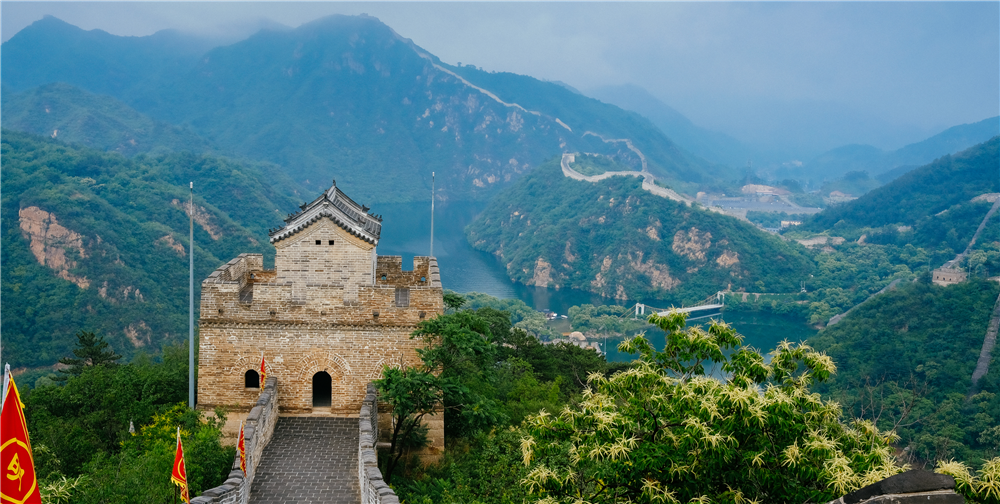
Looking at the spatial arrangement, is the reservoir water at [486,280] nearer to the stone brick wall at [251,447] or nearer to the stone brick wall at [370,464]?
the stone brick wall at [370,464]

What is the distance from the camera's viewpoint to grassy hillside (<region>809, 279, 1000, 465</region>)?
151ft

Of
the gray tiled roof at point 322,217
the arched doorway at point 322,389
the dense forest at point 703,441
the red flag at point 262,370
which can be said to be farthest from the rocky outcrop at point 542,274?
the dense forest at point 703,441

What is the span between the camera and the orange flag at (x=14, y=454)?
706 cm

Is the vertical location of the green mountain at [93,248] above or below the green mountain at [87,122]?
below

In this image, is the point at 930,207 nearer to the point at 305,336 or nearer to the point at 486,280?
the point at 486,280

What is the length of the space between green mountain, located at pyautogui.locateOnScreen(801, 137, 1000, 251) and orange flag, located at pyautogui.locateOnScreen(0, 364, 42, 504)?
12895cm

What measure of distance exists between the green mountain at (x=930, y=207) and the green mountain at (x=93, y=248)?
102938 millimetres

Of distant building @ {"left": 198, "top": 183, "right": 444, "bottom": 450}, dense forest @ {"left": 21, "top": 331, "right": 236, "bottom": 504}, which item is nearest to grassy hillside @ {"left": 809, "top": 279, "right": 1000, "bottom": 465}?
distant building @ {"left": 198, "top": 183, "right": 444, "bottom": 450}

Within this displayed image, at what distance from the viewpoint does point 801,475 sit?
33.5ft

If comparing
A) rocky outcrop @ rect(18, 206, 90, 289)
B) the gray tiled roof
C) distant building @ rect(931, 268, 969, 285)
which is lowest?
the gray tiled roof

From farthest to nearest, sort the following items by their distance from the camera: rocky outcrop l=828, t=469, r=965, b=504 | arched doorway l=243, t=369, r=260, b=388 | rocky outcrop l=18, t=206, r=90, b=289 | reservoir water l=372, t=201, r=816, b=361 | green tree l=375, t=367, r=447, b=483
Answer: reservoir water l=372, t=201, r=816, b=361 < rocky outcrop l=18, t=206, r=90, b=289 < arched doorway l=243, t=369, r=260, b=388 < green tree l=375, t=367, r=447, b=483 < rocky outcrop l=828, t=469, r=965, b=504

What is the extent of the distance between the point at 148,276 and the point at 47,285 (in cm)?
796

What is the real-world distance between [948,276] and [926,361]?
116 ft

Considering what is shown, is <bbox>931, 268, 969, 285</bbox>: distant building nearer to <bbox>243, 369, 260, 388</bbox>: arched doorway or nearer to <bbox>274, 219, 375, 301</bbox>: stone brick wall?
<bbox>274, 219, 375, 301</bbox>: stone brick wall
